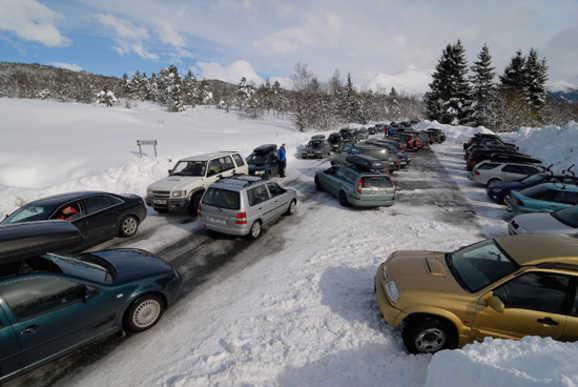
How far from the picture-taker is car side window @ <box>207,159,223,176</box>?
11.2 meters

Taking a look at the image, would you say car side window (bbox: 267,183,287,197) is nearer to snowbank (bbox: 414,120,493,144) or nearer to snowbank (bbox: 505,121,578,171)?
snowbank (bbox: 505,121,578,171)

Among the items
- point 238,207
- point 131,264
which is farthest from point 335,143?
point 131,264

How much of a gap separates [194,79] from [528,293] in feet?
327

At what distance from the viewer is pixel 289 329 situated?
475cm

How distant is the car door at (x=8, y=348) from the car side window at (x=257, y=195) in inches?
212

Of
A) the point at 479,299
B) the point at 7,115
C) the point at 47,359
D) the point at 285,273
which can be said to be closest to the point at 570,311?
the point at 479,299

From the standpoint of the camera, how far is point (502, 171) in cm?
1395

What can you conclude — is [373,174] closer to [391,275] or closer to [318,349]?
[391,275]

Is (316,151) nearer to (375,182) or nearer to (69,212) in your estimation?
(375,182)

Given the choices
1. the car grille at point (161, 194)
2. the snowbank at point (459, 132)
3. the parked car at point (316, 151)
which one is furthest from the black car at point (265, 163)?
the snowbank at point (459, 132)

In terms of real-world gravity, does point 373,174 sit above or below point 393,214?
above

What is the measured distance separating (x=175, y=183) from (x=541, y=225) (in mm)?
11410

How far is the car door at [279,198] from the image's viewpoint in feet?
30.9

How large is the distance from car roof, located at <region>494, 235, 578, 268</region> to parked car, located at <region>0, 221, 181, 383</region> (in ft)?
19.1
